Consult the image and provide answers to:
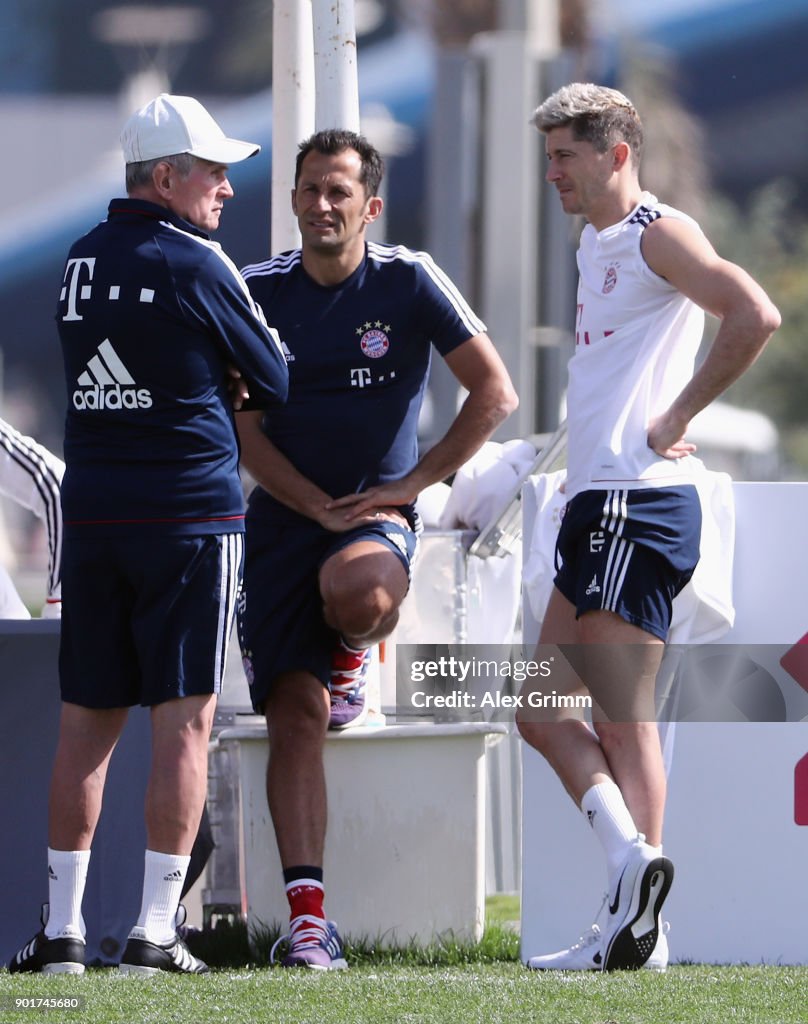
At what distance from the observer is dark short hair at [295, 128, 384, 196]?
4.27m

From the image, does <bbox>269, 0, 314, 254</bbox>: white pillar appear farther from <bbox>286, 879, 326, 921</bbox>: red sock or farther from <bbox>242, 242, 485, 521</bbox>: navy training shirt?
<bbox>286, 879, 326, 921</bbox>: red sock

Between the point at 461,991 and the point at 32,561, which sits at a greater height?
the point at 32,561

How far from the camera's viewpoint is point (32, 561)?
20.0 m

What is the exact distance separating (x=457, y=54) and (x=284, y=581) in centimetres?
595

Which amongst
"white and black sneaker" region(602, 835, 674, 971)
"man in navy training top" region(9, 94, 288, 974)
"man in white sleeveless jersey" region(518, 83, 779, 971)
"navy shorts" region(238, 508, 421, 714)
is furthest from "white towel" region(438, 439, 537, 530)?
"white and black sneaker" region(602, 835, 674, 971)

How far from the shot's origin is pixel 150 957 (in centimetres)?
366

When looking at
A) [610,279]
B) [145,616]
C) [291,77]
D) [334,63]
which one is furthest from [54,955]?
[291,77]

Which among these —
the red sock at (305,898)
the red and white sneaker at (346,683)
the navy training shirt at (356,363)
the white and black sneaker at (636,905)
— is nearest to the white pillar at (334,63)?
the navy training shirt at (356,363)

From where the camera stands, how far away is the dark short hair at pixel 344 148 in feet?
14.0

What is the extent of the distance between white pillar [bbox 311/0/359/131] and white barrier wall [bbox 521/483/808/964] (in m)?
1.39

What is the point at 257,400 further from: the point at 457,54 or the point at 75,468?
the point at 457,54

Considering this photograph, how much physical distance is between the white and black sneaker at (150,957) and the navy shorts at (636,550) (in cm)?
103

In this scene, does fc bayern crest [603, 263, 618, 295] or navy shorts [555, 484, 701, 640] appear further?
fc bayern crest [603, 263, 618, 295]

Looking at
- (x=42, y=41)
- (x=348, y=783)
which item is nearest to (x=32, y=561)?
(x=42, y=41)
